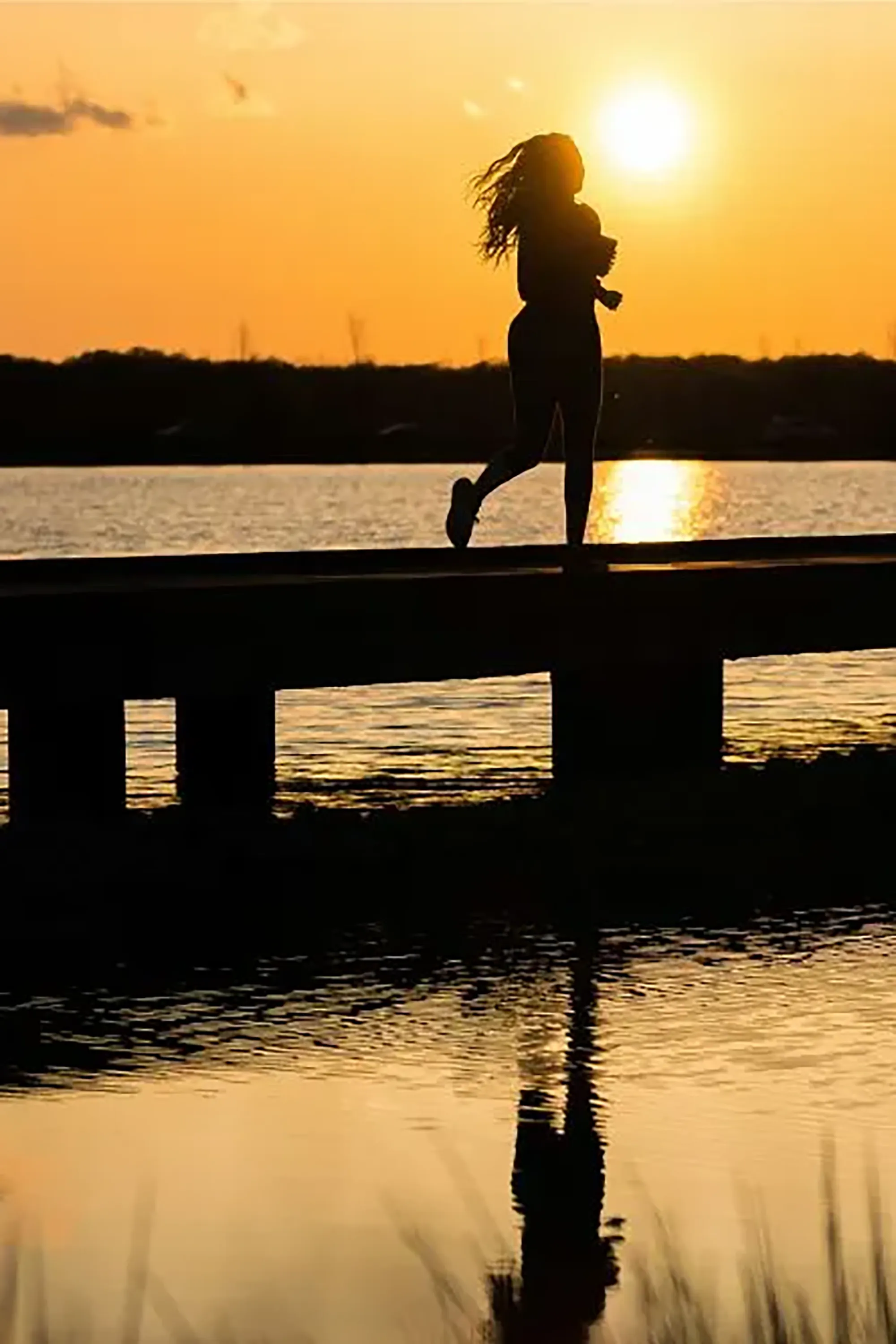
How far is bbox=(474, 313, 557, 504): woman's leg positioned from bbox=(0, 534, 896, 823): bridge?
1.88 feet

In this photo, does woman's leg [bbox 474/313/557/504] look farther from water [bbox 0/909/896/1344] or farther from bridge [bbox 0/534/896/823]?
water [bbox 0/909/896/1344]

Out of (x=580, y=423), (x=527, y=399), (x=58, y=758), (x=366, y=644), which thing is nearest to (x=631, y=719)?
(x=580, y=423)

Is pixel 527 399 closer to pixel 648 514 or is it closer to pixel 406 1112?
pixel 406 1112

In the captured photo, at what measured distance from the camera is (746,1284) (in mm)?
6723

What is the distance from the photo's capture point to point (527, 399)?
16953mm

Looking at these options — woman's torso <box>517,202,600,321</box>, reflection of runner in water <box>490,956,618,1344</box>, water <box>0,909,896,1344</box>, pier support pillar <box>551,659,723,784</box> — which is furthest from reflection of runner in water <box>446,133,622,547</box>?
reflection of runner in water <box>490,956,618,1344</box>

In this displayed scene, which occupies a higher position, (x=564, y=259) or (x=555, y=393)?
(x=564, y=259)

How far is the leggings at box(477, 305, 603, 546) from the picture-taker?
16.8m

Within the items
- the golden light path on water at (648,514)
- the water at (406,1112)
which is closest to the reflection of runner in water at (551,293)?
the water at (406,1112)

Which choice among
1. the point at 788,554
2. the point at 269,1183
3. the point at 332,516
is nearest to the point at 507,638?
the point at 788,554

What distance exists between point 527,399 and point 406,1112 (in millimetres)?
8458

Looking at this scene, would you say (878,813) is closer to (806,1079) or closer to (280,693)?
(806,1079)

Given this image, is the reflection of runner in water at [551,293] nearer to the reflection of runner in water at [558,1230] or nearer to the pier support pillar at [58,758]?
the pier support pillar at [58,758]

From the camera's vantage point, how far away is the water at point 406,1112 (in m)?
7.29
